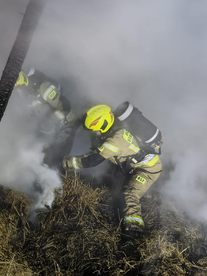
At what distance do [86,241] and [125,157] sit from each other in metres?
2.16

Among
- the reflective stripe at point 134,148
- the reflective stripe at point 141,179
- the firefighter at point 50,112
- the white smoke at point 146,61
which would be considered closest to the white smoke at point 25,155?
the firefighter at point 50,112

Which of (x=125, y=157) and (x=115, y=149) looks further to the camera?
(x=125, y=157)

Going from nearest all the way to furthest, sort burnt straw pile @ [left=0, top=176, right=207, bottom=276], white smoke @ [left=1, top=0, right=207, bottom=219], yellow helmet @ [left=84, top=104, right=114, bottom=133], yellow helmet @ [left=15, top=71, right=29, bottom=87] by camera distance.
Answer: burnt straw pile @ [left=0, top=176, right=207, bottom=276], yellow helmet @ [left=84, top=104, right=114, bottom=133], yellow helmet @ [left=15, top=71, right=29, bottom=87], white smoke @ [left=1, top=0, right=207, bottom=219]

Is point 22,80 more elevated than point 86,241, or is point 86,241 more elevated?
point 22,80

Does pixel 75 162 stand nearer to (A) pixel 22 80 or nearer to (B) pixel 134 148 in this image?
(B) pixel 134 148

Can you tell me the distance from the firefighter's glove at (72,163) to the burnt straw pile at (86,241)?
22 centimetres

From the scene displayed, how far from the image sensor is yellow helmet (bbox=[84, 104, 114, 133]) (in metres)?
7.63

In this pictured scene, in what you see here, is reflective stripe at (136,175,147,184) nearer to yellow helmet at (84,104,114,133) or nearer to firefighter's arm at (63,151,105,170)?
firefighter's arm at (63,151,105,170)

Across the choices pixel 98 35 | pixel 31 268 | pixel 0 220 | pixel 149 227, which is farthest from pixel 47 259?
pixel 98 35

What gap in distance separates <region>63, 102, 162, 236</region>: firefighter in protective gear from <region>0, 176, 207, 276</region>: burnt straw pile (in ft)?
1.00

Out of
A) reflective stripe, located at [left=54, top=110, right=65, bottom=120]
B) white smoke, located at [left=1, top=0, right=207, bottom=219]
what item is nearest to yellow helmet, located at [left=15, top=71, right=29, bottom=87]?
reflective stripe, located at [left=54, top=110, right=65, bottom=120]

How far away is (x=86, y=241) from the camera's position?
6.82 meters

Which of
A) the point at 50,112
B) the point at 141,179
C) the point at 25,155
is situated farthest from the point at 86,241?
the point at 50,112

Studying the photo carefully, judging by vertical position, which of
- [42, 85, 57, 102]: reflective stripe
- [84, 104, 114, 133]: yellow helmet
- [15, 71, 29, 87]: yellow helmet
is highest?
[84, 104, 114, 133]: yellow helmet
